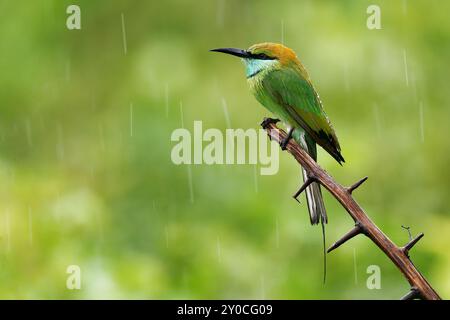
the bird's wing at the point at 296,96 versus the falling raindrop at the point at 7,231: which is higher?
the bird's wing at the point at 296,96

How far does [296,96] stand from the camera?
2.74 meters

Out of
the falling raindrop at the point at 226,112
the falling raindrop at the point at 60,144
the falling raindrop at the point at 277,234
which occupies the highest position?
the falling raindrop at the point at 226,112

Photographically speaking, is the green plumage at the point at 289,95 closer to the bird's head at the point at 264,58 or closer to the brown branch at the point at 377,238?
the bird's head at the point at 264,58

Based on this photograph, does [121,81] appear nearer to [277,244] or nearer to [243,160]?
[243,160]

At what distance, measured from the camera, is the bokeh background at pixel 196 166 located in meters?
3.34

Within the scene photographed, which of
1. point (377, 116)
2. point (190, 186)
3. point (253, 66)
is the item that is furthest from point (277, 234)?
point (377, 116)

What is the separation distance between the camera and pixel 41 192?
376cm

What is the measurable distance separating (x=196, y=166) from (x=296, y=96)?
1563 mm

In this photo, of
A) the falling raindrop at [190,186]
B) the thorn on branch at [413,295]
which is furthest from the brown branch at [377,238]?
the falling raindrop at [190,186]

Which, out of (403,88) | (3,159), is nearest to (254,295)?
(3,159)

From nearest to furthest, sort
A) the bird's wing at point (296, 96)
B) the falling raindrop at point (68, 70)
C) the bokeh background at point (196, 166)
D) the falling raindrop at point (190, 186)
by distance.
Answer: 1. the bird's wing at point (296, 96)
2. the bokeh background at point (196, 166)
3. the falling raindrop at point (190, 186)
4. the falling raindrop at point (68, 70)
